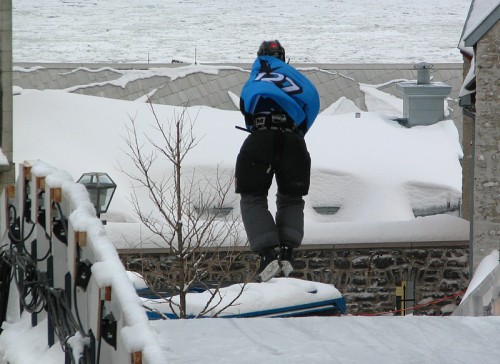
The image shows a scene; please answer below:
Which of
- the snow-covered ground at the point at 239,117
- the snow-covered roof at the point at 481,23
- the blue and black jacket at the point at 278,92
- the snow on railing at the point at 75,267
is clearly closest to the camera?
the snow on railing at the point at 75,267

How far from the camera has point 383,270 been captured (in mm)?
16656

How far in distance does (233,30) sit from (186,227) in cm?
3029

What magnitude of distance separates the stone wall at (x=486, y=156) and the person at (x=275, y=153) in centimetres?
499

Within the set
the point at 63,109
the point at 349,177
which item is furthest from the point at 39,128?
the point at 349,177

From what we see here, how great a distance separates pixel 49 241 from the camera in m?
6.73

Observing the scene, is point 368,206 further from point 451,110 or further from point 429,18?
point 429,18

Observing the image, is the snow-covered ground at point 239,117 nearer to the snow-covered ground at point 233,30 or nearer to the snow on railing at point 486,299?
the snow-covered ground at point 233,30

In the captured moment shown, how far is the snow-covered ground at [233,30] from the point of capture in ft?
134

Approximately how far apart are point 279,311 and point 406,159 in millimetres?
10644

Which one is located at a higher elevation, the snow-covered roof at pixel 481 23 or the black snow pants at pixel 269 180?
the snow-covered roof at pixel 481 23

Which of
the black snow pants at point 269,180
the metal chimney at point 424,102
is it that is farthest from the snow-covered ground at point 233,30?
the black snow pants at point 269,180

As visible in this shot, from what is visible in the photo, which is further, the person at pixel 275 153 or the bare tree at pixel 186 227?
the bare tree at pixel 186 227

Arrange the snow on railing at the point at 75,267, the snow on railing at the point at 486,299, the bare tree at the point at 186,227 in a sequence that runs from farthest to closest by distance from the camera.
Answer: the bare tree at the point at 186,227, the snow on railing at the point at 486,299, the snow on railing at the point at 75,267

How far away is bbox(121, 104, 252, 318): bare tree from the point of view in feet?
45.2
